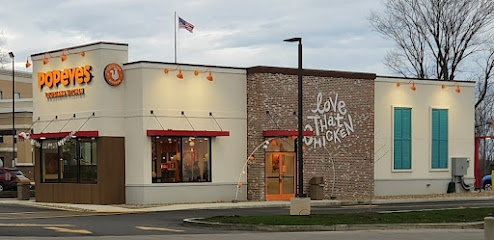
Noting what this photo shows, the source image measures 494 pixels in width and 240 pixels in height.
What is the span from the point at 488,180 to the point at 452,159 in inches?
233

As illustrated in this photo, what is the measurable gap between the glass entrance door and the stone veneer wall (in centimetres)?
56

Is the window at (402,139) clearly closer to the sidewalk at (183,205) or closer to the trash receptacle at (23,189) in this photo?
the sidewalk at (183,205)

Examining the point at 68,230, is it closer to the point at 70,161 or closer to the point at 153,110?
the point at 153,110

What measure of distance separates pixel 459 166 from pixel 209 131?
15.2 meters

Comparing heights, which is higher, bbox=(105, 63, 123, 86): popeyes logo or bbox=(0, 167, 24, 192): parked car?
bbox=(105, 63, 123, 86): popeyes logo

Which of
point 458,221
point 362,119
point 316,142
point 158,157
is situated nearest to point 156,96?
point 158,157

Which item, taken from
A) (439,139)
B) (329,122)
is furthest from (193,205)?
(439,139)

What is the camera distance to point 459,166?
45156 millimetres

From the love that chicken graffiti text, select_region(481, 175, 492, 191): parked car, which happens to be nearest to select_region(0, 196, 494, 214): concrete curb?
the love that chicken graffiti text

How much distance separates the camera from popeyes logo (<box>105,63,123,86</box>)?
36094mm

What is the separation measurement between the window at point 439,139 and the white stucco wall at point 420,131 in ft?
0.82

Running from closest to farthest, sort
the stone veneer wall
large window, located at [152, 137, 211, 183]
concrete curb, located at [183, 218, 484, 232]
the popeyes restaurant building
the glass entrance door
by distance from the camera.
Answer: concrete curb, located at [183, 218, 484, 232], the popeyes restaurant building, large window, located at [152, 137, 211, 183], the stone veneer wall, the glass entrance door

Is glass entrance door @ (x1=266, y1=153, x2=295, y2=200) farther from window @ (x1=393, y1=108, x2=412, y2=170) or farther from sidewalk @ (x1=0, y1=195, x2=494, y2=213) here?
window @ (x1=393, y1=108, x2=412, y2=170)

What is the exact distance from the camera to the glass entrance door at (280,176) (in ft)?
128
